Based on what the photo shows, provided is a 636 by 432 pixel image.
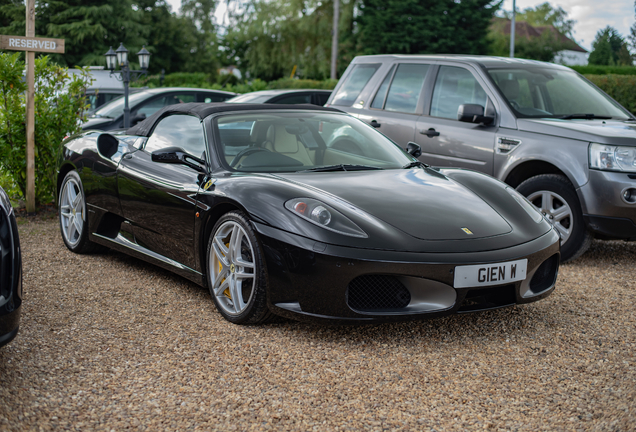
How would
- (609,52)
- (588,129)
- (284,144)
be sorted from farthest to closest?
(609,52), (588,129), (284,144)

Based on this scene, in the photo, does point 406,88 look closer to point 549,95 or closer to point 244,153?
point 549,95

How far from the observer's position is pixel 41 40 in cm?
686

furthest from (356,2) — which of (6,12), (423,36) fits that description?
(6,12)

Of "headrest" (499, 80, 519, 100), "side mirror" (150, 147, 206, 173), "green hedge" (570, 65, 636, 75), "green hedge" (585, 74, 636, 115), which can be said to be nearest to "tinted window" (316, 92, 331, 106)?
"headrest" (499, 80, 519, 100)

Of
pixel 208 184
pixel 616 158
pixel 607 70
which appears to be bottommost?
pixel 208 184

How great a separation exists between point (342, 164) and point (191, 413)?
82.4 inches

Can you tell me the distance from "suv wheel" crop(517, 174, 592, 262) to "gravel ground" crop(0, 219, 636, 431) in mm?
938

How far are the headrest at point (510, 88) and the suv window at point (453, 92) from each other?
190 millimetres

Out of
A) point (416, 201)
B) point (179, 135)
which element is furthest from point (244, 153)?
point (416, 201)

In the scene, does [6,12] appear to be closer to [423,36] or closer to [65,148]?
[423,36]

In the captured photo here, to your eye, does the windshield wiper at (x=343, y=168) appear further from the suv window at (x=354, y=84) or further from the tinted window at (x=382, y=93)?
the suv window at (x=354, y=84)

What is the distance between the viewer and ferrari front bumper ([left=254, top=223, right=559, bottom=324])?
3.21m

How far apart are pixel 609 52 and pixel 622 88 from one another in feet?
137

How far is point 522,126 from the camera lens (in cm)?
571
